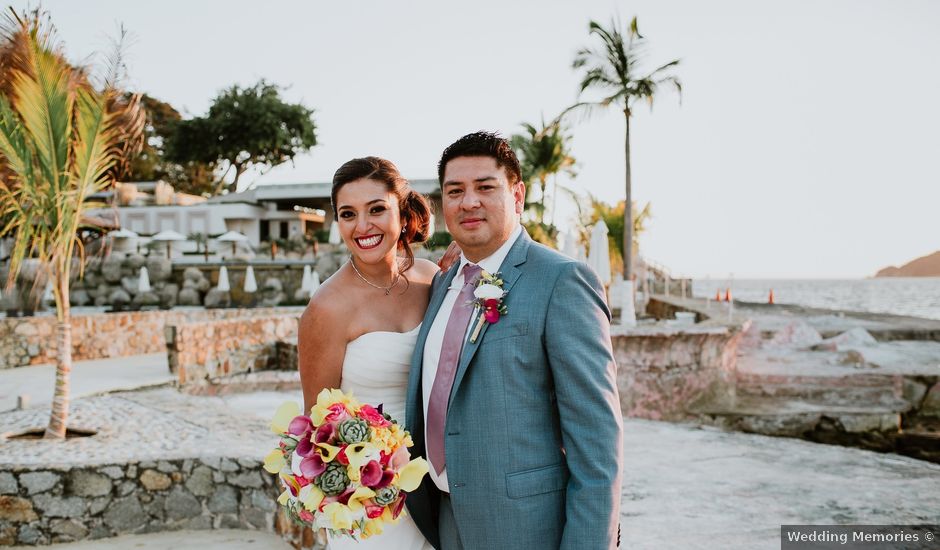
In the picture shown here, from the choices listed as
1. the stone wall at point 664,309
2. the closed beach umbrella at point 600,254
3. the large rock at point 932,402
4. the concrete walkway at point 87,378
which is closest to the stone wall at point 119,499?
the concrete walkway at point 87,378

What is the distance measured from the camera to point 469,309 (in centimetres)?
225

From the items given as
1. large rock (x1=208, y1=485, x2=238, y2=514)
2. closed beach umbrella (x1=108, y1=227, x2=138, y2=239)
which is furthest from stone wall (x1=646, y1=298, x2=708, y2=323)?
A: closed beach umbrella (x1=108, y1=227, x2=138, y2=239)

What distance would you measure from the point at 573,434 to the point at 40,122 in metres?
7.82

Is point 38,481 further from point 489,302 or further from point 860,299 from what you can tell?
point 860,299

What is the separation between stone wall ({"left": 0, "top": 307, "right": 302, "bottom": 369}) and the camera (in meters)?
14.6

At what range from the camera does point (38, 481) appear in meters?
6.08

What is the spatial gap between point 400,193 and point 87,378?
502 inches

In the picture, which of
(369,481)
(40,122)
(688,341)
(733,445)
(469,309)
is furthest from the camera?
(688,341)

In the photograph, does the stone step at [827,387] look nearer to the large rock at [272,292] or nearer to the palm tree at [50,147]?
the palm tree at [50,147]

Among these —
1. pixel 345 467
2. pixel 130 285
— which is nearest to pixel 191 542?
pixel 345 467

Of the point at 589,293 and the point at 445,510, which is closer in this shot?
the point at 589,293

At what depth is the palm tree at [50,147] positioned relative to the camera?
7.13 m

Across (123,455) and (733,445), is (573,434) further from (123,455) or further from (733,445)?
(733,445)

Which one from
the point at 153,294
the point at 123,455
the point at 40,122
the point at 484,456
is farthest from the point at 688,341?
the point at 153,294
